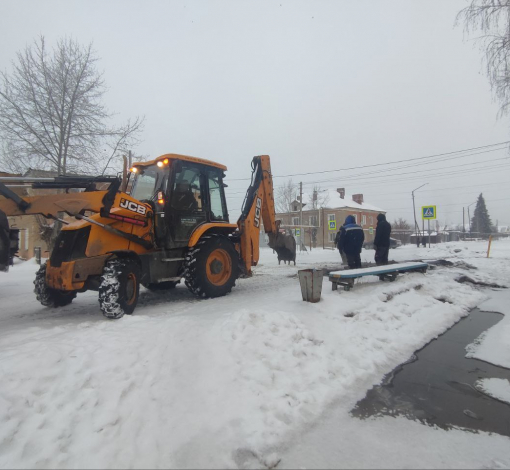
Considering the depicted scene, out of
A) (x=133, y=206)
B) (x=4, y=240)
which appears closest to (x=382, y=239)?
(x=133, y=206)

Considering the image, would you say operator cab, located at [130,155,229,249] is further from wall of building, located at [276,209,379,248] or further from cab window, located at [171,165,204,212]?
wall of building, located at [276,209,379,248]

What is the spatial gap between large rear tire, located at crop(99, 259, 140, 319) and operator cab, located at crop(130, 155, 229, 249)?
1.03m

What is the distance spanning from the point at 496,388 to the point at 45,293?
660 cm

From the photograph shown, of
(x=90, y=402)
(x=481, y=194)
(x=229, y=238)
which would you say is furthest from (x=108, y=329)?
(x=481, y=194)

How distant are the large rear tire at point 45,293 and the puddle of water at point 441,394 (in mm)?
5184

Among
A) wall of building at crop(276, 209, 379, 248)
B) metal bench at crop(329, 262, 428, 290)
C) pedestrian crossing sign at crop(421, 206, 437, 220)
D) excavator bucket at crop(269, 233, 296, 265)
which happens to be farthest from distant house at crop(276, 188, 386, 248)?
metal bench at crop(329, 262, 428, 290)

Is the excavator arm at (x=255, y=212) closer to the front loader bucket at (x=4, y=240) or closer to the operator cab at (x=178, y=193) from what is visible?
the operator cab at (x=178, y=193)

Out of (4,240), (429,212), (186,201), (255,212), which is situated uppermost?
(429,212)

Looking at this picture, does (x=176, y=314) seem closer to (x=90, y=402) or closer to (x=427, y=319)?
(x=90, y=402)

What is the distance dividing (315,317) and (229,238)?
117 inches

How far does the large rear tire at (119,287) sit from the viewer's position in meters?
5.02

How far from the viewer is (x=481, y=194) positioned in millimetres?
82688

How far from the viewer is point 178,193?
670 cm

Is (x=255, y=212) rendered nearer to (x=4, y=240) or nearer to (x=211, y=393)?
(x=4, y=240)
